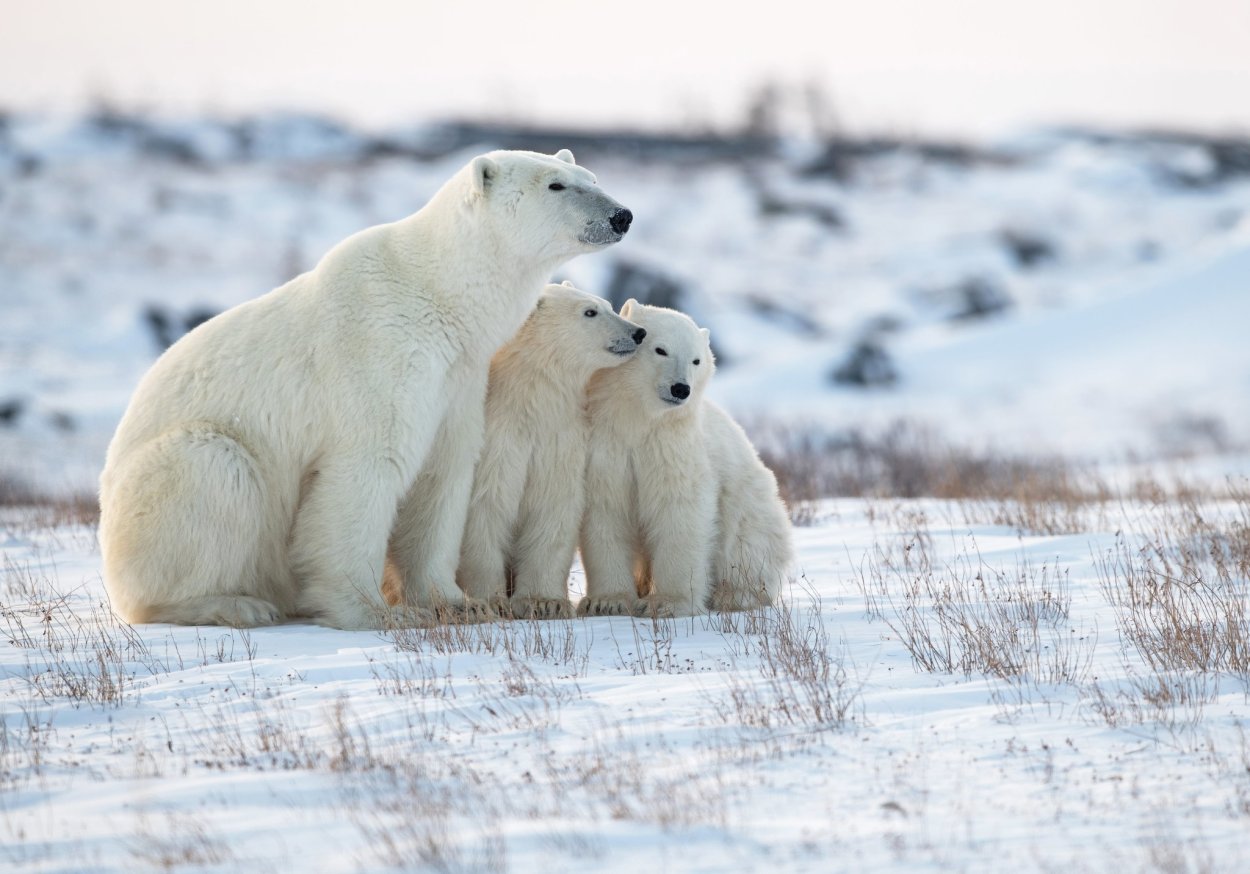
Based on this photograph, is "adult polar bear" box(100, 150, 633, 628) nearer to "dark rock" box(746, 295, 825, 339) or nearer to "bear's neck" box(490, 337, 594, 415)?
"bear's neck" box(490, 337, 594, 415)

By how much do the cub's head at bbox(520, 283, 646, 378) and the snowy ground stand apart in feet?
3.98

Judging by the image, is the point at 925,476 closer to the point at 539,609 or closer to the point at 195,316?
the point at 539,609

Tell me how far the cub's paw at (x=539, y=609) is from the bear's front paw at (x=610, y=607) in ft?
0.47

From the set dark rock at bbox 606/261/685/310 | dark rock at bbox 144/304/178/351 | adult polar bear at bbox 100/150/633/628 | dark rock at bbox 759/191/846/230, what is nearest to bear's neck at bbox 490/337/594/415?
adult polar bear at bbox 100/150/633/628

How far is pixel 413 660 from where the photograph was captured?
192 inches

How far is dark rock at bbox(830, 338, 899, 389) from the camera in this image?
22016 mm

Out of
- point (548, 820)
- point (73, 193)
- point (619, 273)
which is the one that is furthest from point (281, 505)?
point (73, 193)

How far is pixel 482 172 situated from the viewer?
5.73 metres

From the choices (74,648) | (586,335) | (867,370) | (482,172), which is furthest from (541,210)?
(867,370)

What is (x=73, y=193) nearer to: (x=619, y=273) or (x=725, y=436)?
(x=619, y=273)

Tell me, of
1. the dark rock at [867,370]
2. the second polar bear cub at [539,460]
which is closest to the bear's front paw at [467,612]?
the second polar bear cub at [539,460]

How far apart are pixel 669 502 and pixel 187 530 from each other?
2.06 metres

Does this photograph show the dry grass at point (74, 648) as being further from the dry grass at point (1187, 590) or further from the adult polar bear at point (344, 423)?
the dry grass at point (1187, 590)

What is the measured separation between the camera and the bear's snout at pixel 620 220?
5.77m
